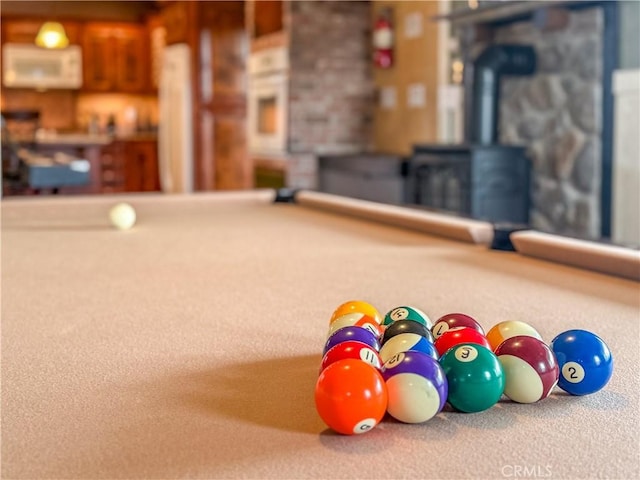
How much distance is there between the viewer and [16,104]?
10.3 metres

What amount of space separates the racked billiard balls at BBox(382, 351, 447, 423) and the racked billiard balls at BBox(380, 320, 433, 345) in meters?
0.15

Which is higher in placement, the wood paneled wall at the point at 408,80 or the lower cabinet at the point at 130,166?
the wood paneled wall at the point at 408,80

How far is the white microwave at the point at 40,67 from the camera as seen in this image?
31.9ft

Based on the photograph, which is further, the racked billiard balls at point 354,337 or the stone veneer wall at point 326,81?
the stone veneer wall at point 326,81

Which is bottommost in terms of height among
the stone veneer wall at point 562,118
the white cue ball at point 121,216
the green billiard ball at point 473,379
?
the green billiard ball at point 473,379

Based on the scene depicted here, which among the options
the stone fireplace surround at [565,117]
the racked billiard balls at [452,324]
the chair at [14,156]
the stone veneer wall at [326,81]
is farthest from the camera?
the chair at [14,156]

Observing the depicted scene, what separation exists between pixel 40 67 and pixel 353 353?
31.9 feet

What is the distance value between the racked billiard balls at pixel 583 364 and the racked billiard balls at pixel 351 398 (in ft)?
0.92

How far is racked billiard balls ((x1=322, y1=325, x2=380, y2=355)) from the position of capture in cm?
109

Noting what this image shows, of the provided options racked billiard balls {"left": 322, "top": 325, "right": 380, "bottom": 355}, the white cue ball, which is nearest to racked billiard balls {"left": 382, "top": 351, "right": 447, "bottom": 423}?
racked billiard balls {"left": 322, "top": 325, "right": 380, "bottom": 355}

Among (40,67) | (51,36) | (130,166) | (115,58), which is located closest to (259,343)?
(51,36)

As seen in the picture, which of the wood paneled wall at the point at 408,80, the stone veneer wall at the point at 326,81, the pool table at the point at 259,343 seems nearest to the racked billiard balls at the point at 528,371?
the pool table at the point at 259,343

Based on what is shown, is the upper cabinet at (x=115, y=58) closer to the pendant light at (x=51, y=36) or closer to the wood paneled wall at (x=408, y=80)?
the pendant light at (x=51, y=36)

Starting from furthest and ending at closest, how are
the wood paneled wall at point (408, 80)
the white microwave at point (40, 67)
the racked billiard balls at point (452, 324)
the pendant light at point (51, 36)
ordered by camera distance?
the white microwave at point (40, 67) → the pendant light at point (51, 36) → the wood paneled wall at point (408, 80) → the racked billiard balls at point (452, 324)
